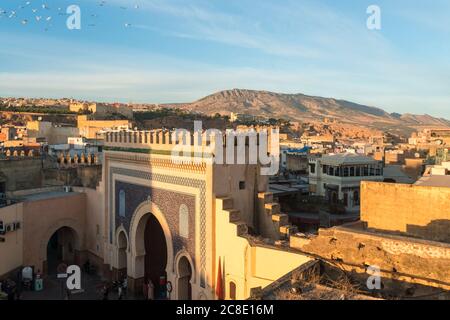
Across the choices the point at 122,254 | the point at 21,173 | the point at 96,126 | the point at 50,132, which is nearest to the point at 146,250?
the point at 122,254

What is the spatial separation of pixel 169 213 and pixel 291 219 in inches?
301

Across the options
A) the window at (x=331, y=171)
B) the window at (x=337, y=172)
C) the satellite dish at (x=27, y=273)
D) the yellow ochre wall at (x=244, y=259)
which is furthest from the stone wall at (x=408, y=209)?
the window at (x=331, y=171)

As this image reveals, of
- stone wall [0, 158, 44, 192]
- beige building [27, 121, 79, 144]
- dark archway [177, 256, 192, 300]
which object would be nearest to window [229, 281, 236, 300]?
dark archway [177, 256, 192, 300]

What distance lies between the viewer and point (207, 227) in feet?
37.6

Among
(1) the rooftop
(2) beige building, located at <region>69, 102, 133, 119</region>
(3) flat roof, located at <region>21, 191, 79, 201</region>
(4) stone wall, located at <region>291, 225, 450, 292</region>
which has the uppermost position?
(2) beige building, located at <region>69, 102, 133, 119</region>

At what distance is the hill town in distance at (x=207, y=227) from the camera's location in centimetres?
802

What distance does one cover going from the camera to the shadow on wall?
31.7 feet

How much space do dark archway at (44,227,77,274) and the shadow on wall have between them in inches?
489

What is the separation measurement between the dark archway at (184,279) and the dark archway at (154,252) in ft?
7.41

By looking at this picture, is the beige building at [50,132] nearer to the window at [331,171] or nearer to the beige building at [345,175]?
the beige building at [345,175]

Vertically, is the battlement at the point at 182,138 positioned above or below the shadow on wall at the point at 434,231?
above

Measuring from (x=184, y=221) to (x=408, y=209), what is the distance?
5.62 metres

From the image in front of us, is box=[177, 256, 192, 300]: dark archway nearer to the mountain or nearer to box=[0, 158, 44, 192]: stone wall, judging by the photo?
box=[0, 158, 44, 192]: stone wall
